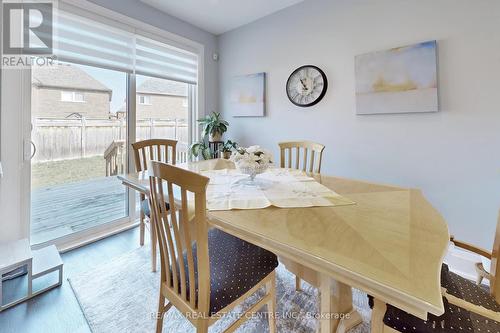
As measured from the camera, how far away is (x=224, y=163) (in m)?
2.27

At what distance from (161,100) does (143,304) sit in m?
2.41

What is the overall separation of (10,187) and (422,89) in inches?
139

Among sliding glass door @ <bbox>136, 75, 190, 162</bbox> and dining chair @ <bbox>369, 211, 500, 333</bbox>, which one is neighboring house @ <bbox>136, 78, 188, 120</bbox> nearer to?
sliding glass door @ <bbox>136, 75, 190, 162</bbox>

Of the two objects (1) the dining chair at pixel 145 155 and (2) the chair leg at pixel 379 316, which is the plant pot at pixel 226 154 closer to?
(1) the dining chair at pixel 145 155

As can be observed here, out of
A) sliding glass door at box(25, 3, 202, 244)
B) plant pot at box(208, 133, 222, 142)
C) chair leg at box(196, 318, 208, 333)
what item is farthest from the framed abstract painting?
sliding glass door at box(25, 3, 202, 244)

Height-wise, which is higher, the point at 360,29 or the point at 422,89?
the point at 360,29

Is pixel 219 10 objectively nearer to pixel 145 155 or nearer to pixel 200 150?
pixel 200 150

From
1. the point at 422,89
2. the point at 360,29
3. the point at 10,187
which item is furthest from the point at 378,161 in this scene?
the point at 10,187

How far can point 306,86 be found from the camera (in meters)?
2.70

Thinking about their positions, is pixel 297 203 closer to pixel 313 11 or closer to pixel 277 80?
pixel 277 80

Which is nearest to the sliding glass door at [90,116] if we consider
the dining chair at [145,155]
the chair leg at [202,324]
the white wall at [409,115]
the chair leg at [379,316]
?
the dining chair at [145,155]

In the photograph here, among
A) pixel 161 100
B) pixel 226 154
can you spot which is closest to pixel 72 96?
pixel 161 100

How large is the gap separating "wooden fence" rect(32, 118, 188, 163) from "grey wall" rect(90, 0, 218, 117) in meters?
1.03

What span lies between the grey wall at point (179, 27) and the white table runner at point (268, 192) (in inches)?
85.2
